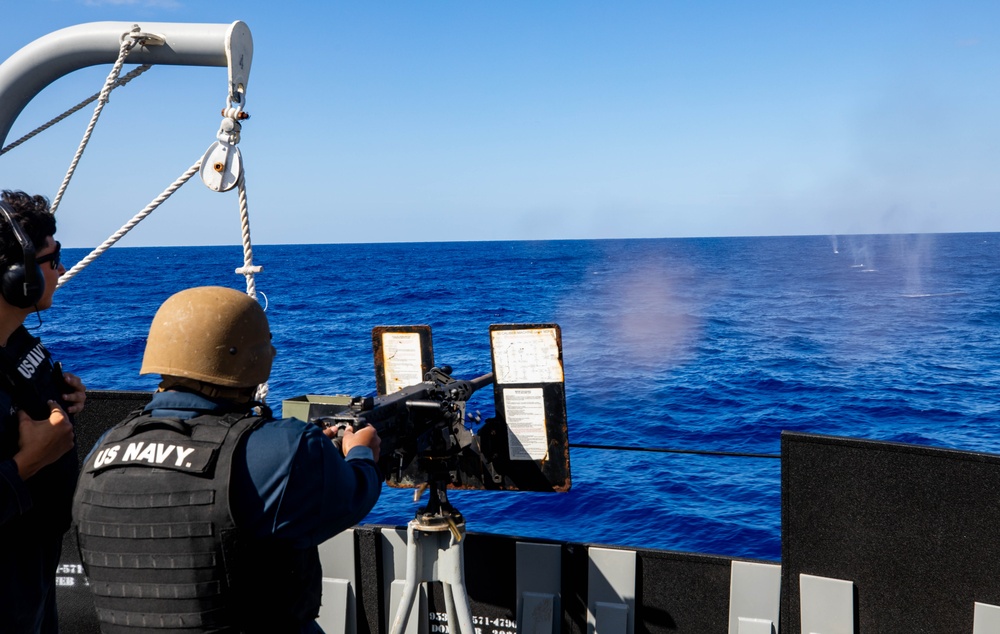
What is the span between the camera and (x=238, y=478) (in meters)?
2.19

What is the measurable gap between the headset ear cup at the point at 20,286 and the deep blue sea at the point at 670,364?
33.3 feet

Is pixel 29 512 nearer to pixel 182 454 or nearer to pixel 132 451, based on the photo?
pixel 132 451

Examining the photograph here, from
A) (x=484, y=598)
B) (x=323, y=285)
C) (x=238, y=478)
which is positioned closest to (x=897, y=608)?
(x=484, y=598)

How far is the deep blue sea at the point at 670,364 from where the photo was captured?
14227 millimetres

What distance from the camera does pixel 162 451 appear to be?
2227 mm

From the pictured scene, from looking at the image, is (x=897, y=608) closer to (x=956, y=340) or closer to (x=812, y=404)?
(x=812, y=404)

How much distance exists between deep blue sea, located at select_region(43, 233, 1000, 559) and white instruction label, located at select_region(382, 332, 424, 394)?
8.29m

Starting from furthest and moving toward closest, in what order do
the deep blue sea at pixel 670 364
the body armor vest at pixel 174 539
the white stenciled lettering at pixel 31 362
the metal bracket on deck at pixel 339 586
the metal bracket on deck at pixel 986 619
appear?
the deep blue sea at pixel 670 364
the metal bracket on deck at pixel 339 586
the metal bracket on deck at pixel 986 619
the white stenciled lettering at pixel 31 362
the body armor vest at pixel 174 539

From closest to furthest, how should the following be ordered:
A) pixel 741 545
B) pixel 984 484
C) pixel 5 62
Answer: pixel 5 62 < pixel 984 484 < pixel 741 545

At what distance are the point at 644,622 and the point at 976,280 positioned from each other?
71332 mm

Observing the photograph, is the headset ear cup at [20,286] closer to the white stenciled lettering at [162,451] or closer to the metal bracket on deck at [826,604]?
the white stenciled lettering at [162,451]

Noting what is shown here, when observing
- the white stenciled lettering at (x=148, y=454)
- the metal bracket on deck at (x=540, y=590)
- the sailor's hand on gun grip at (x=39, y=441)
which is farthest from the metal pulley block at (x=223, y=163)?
the metal bracket on deck at (x=540, y=590)

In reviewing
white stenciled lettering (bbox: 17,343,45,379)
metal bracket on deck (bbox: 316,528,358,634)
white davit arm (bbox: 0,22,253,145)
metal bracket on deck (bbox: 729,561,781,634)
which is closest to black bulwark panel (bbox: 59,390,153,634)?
metal bracket on deck (bbox: 316,528,358,634)

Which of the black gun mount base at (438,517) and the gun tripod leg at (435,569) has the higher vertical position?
the black gun mount base at (438,517)
